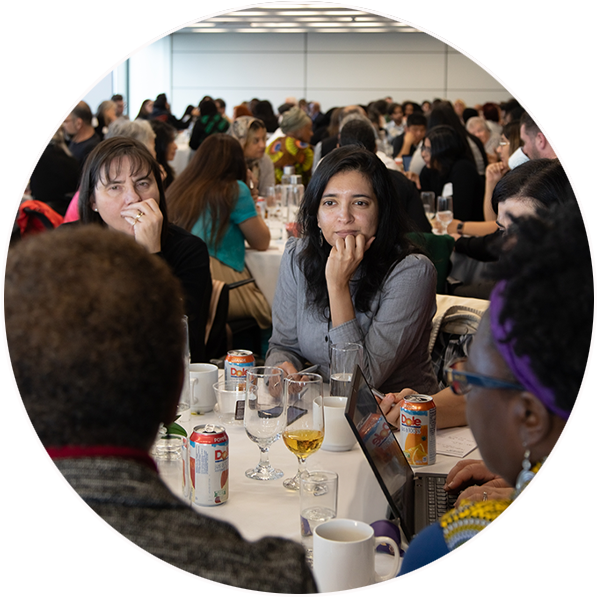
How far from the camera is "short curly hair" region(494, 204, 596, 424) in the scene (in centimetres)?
71

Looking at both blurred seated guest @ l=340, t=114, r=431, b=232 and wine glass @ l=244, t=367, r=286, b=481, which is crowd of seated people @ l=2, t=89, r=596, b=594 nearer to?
wine glass @ l=244, t=367, r=286, b=481

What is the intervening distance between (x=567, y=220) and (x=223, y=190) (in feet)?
9.23

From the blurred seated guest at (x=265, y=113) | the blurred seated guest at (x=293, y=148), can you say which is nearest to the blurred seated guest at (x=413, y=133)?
the blurred seated guest at (x=293, y=148)

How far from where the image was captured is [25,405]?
2.09ft

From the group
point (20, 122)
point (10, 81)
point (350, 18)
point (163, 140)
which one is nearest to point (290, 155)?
point (163, 140)

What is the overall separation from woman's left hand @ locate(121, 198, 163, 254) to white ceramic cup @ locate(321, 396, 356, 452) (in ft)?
2.90

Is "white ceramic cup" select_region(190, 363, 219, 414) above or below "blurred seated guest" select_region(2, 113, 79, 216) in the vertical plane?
below

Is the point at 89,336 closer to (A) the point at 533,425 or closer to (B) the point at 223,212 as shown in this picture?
(A) the point at 533,425

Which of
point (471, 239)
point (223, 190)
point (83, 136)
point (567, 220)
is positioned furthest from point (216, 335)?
point (83, 136)

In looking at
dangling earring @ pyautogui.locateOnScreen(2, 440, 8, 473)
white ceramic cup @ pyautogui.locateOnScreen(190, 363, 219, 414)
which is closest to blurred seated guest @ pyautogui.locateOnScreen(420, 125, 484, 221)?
white ceramic cup @ pyautogui.locateOnScreen(190, 363, 219, 414)

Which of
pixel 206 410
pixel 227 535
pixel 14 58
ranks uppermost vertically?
pixel 14 58

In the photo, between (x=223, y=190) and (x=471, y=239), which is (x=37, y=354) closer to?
(x=223, y=190)

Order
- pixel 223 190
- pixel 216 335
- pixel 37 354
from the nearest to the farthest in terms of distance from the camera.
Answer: pixel 37 354
pixel 216 335
pixel 223 190

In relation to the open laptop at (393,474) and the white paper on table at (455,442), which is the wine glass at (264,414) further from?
the white paper on table at (455,442)
